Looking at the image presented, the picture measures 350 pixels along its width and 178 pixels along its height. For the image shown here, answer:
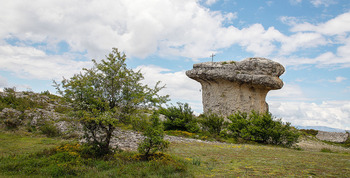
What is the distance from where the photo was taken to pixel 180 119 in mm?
20531

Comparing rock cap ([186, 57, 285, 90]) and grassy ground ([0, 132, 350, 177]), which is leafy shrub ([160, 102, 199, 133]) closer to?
rock cap ([186, 57, 285, 90])

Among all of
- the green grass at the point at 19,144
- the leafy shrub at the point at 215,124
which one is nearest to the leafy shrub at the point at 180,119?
the leafy shrub at the point at 215,124

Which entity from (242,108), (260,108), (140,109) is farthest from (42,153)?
(260,108)

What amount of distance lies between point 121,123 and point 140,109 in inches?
35.7

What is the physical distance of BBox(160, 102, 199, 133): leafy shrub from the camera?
20.3 metres

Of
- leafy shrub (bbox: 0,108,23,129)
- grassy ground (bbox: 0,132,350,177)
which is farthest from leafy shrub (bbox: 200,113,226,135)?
leafy shrub (bbox: 0,108,23,129)

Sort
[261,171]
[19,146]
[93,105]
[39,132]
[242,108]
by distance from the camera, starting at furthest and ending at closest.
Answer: [242,108] < [39,132] < [19,146] < [93,105] < [261,171]

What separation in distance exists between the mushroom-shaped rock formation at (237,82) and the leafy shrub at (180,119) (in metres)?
6.54

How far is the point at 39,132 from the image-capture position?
48.5ft

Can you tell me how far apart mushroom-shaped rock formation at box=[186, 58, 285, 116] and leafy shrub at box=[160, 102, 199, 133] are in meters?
6.54

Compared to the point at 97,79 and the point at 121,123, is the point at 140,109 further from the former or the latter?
the point at 97,79

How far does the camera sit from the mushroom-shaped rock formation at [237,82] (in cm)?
2483

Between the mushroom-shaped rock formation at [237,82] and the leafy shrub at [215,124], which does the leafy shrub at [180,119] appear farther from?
the mushroom-shaped rock formation at [237,82]

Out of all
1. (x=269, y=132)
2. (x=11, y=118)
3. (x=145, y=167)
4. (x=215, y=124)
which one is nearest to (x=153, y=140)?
(x=145, y=167)
